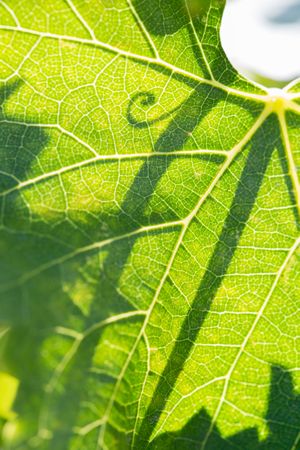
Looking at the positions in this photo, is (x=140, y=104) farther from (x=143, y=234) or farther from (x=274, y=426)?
(x=274, y=426)

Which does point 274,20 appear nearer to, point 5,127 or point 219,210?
point 219,210

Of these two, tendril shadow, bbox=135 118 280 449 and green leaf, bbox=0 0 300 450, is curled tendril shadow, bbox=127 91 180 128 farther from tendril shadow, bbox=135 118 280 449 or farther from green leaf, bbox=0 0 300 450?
tendril shadow, bbox=135 118 280 449

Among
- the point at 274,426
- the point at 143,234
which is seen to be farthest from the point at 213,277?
the point at 274,426

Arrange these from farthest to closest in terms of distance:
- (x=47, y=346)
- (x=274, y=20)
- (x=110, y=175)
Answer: (x=274, y=20) < (x=110, y=175) < (x=47, y=346)

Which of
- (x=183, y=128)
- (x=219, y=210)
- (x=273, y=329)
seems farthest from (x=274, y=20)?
(x=273, y=329)

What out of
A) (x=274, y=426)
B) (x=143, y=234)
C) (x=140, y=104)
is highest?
(x=140, y=104)

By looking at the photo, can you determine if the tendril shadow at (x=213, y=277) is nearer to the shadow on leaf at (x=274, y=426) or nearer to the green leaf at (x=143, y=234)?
the green leaf at (x=143, y=234)

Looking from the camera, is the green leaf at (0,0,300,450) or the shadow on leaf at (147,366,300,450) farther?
the shadow on leaf at (147,366,300,450)

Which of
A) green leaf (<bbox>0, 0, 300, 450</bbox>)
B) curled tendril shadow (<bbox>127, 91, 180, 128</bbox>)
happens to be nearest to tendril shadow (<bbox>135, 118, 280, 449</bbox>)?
green leaf (<bbox>0, 0, 300, 450</bbox>)
